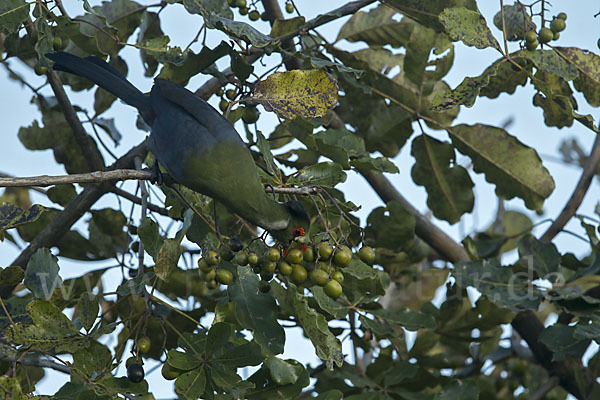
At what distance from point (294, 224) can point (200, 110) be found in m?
0.52

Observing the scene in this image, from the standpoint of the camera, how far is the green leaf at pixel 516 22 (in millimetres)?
2596

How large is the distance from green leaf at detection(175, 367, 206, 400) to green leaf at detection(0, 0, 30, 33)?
131 centimetres

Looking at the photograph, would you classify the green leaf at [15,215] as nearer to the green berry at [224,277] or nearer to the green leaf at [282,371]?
the green berry at [224,277]

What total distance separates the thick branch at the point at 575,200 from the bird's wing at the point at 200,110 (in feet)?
6.09

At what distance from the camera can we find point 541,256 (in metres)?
2.96

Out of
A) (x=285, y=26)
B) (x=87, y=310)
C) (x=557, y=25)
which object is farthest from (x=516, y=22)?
(x=87, y=310)

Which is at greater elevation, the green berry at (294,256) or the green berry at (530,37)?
the green berry at (530,37)

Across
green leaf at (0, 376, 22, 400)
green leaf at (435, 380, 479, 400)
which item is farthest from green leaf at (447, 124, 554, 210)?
green leaf at (0, 376, 22, 400)

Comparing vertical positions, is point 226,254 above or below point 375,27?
below

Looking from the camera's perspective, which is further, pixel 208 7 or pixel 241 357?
pixel 208 7

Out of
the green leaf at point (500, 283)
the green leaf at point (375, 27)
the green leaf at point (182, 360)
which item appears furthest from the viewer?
the green leaf at point (375, 27)

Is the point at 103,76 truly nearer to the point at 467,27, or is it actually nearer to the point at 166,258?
the point at 166,258

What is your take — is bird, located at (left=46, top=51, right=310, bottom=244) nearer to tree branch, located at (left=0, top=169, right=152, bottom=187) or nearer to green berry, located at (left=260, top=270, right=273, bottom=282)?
green berry, located at (left=260, top=270, right=273, bottom=282)

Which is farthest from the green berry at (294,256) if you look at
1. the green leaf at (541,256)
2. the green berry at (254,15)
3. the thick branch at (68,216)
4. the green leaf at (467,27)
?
the green berry at (254,15)
